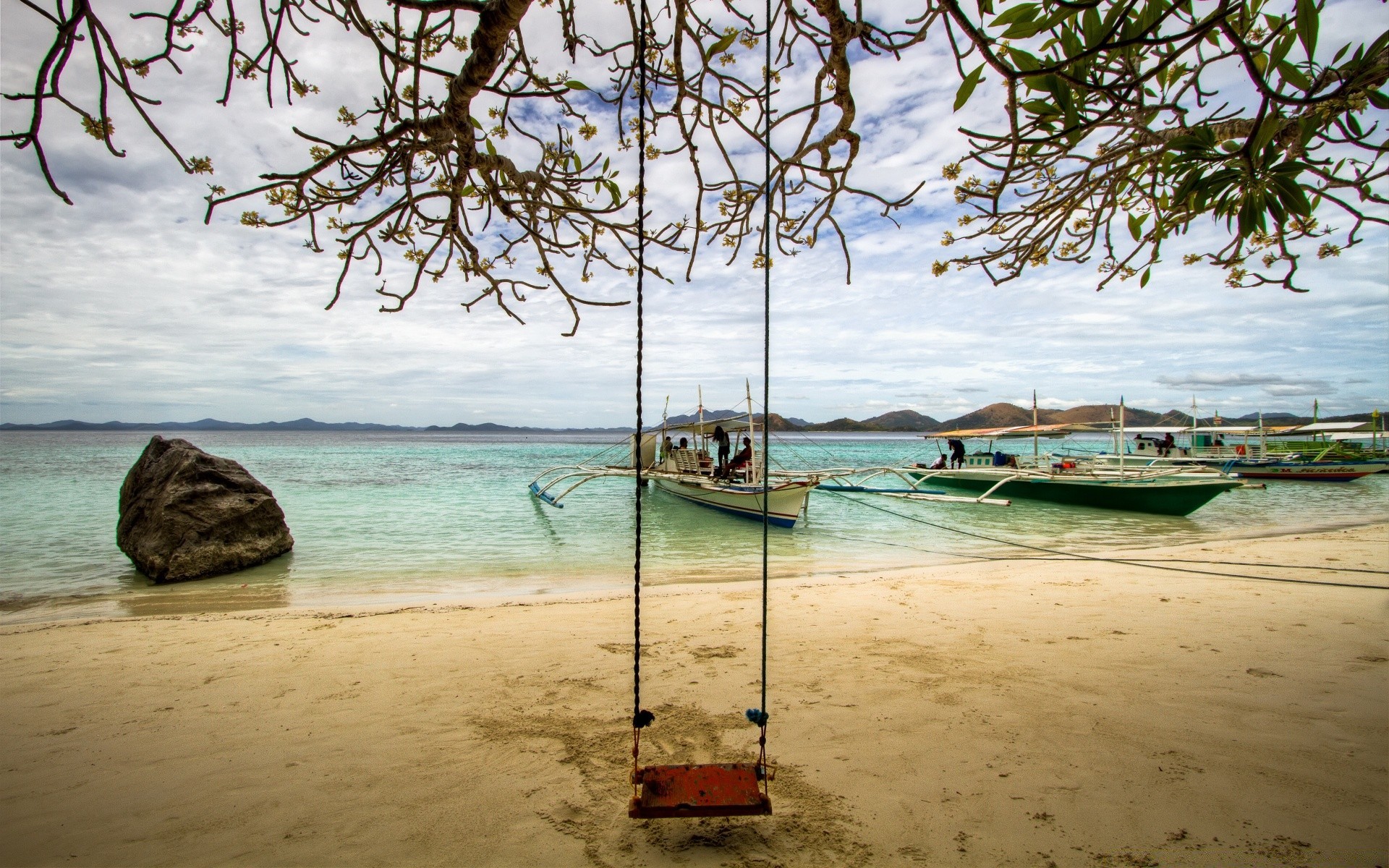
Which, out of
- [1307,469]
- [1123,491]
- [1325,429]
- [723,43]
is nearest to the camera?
[723,43]

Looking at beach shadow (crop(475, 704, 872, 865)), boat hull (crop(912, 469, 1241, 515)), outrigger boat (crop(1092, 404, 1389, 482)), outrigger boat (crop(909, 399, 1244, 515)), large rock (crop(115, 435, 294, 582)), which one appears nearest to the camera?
beach shadow (crop(475, 704, 872, 865))

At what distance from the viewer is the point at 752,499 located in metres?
13.0

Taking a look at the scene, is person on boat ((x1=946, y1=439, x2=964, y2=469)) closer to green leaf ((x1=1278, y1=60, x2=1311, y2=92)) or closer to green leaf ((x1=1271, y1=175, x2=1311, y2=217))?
green leaf ((x1=1271, y1=175, x2=1311, y2=217))

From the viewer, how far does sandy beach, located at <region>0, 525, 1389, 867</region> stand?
6.64 ft

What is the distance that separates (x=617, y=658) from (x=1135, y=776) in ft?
8.70

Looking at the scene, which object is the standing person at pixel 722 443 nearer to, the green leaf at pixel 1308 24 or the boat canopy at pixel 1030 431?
the boat canopy at pixel 1030 431

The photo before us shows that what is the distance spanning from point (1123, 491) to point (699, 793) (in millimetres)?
16238

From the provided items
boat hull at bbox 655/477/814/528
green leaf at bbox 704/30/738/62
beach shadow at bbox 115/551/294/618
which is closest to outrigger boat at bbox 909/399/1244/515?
boat hull at bbox 655/477/814/528

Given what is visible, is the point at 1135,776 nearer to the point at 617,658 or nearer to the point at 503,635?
the point at 617,658

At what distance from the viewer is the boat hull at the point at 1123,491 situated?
1370 cm

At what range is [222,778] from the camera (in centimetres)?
245

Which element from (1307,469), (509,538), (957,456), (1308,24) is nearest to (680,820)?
(1308,24)

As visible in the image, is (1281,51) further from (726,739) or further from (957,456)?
(957,456)

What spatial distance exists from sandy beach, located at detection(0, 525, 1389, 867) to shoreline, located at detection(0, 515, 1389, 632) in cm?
162
